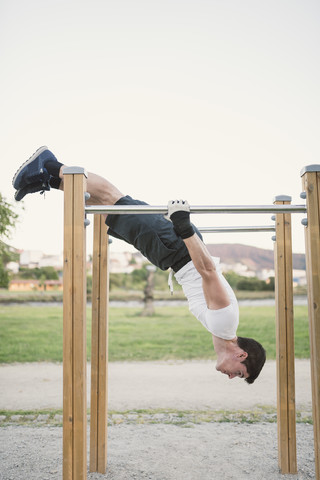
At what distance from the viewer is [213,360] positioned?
8477mm

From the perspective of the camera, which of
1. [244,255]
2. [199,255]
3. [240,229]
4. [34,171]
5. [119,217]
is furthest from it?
[244,255]

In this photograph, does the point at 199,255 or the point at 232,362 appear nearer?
the point at 199,255

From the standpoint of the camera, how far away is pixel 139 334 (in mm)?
11172

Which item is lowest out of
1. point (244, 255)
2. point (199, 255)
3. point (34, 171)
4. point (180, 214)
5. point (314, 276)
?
point (314, 276)

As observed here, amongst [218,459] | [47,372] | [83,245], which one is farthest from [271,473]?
[47,372]

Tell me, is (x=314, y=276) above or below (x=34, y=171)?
below

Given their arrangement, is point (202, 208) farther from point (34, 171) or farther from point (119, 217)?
point (34, 171)

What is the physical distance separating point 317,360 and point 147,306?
36.3ft

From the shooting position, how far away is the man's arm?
7.68 feet

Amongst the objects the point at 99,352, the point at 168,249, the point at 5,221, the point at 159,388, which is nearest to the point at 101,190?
the point at 168,249

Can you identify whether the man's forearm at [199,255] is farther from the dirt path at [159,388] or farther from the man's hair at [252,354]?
the dirt path at [159,388]

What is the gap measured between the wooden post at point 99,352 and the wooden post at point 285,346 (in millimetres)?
1309

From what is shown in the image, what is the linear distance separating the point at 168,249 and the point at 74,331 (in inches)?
36.6

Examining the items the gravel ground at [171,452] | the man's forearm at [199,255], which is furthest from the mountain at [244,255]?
the man's forearm at [199,255]
